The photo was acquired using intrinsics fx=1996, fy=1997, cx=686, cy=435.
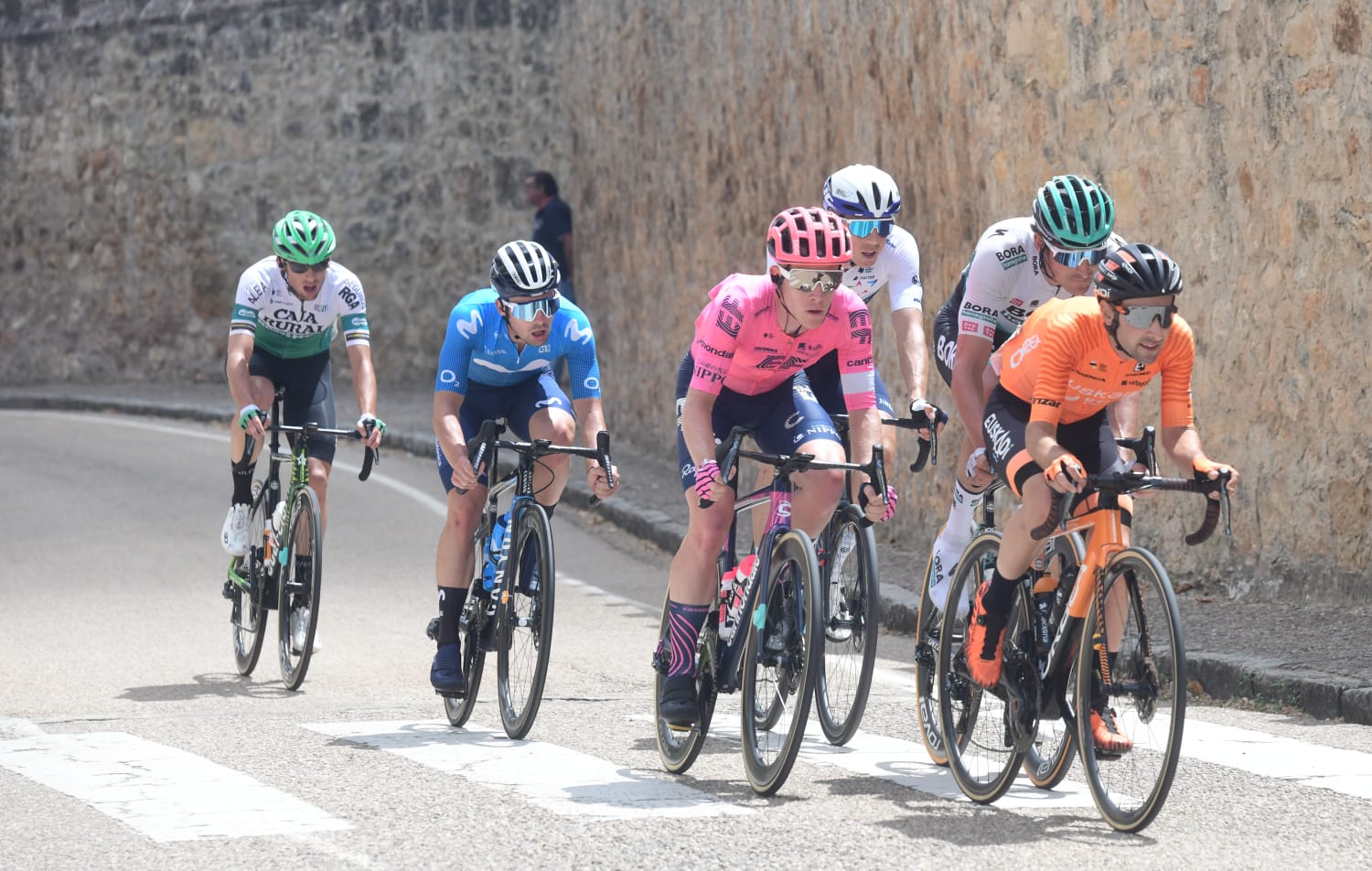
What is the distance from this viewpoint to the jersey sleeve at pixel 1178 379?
5914mm

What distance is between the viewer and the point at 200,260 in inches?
1080

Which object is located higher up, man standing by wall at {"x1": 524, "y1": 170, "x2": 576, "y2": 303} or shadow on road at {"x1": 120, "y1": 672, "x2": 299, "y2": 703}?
man standing by wall at {"x1": 524, "y1": 170, "x2": 576, "y2": 303}

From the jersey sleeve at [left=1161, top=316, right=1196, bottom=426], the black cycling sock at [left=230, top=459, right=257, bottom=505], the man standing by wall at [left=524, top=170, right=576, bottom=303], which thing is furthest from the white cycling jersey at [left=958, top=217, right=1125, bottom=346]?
the man standing by wall at [left=524, top=170, right=576, bottom=303]

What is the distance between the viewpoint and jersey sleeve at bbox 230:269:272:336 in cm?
941

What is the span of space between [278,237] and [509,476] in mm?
1915

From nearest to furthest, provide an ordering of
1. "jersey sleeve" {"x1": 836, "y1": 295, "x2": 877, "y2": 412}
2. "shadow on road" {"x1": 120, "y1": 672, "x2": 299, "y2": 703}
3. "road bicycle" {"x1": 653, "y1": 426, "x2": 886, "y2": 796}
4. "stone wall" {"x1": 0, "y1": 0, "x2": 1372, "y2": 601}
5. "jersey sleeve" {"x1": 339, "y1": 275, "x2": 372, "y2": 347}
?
"road bicycle" {"x1": 653, "y1": 426, "x2": 886, "y2": 796}, "jersey sleeve" {"x1": 836, "y1": 295, "x2": 877, "y2": 412}, "shadow on road" {"x1": 120, "y1": 672, "x2": 299, "y2": 703}, "jersey sleeve" {"x1": 339, "y1": 275, "x2": 372, "y2": 347}, "stone wall" {"x1": 0, "y1": 0, "x2": 1372, "y2": 601}

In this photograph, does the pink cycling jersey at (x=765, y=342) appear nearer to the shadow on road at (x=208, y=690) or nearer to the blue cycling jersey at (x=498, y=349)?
the blue cycling jersey at (x=498, y=349)

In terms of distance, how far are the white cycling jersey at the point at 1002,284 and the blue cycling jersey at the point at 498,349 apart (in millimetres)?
1489

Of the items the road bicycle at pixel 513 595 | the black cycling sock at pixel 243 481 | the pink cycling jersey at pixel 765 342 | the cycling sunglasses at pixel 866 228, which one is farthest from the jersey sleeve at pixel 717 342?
the black cycling sock at pixel 243 481

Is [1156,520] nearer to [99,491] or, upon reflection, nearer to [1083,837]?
[1083,837]

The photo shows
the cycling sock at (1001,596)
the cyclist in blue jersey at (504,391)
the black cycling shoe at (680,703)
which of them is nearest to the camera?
the cycling sock at (1001,596)

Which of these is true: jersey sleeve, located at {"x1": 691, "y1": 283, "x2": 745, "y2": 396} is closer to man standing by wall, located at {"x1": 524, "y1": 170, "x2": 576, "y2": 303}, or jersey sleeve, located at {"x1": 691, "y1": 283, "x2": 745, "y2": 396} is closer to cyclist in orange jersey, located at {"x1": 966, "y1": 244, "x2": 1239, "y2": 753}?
cyclist in orange jersey, located at {"x1": 966, "y1": 244, "x2": 1239, "y2": 753}

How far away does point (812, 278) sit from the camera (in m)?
6.42

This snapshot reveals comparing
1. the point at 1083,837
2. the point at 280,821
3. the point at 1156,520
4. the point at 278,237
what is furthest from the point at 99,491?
the point at 1083,837
